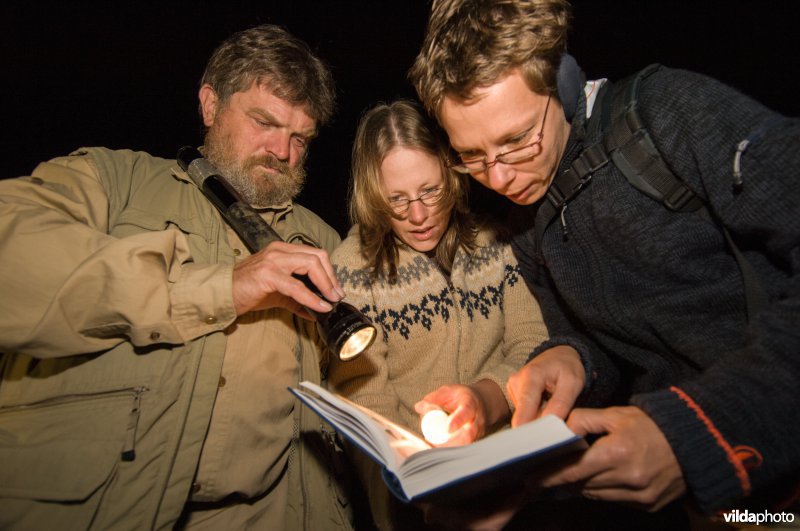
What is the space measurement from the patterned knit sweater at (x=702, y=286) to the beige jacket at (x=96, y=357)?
153 cm

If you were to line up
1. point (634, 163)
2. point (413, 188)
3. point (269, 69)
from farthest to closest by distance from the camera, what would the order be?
point (269, 69) → point (413, 188) → point (634, 163)

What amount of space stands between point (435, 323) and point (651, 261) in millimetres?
1153

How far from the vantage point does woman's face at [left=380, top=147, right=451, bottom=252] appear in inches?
86.6

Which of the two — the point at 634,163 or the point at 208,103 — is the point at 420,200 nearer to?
the point at 634,163

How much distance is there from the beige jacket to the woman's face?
103 centimetres

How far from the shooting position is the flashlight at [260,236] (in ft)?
4.69

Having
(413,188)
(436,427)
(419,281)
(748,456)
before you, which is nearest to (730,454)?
(748,456)

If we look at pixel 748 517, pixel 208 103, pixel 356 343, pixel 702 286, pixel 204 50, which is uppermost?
pixel 204 50

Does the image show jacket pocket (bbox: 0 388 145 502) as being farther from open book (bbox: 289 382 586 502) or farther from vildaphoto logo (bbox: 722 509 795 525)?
vildaphoto logo (bbox: 722 509 795 525)

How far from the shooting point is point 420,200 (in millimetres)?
2201

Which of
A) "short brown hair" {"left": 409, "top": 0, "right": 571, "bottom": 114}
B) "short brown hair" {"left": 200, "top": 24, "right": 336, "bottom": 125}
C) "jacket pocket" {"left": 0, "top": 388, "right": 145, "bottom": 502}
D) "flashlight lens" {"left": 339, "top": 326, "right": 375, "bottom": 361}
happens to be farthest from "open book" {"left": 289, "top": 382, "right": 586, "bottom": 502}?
"short brown hair" {"left": 200, "top": 24, "right": 336, "bottom": 125}

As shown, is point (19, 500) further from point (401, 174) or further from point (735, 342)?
point (735, 342)

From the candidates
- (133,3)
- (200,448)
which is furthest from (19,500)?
(133,3)

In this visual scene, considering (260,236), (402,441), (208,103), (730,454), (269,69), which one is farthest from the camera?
(208,103)
